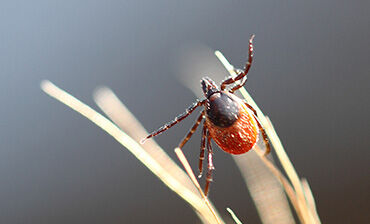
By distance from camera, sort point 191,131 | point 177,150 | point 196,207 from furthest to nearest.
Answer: point 196,207 → point 191,131 → point 177,150

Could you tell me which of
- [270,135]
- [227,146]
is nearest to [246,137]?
[227,146]

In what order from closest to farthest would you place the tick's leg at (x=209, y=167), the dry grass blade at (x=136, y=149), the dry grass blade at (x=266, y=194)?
the tick's leg at (x=209, y=167), the dry grass blade at (x=136, y=149), the dry grass blade at (x=266, y=194)

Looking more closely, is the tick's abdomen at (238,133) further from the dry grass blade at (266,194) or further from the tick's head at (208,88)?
the dry grass blade at (266,194)

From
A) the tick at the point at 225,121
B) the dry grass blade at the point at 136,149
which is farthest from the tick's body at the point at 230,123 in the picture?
the dry grass blade at the point at 136,149

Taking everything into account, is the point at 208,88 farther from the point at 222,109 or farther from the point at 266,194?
the point at 266,194


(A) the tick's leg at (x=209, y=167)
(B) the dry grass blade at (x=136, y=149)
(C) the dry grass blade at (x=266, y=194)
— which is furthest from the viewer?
(C) the dry grass blade at (x=266, y=194)

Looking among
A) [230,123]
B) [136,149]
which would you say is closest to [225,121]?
[230,123]

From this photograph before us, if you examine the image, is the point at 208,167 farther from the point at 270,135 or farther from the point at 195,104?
the point at 270,135
